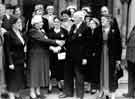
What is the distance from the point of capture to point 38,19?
769 centimetres

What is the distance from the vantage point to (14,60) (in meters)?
7.16

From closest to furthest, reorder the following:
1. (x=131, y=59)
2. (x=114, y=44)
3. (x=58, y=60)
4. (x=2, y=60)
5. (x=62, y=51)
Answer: (x=114, y=44), (x=2, y=60), (x=131, y=59), (x=62, y=51), (x=58, y=60)

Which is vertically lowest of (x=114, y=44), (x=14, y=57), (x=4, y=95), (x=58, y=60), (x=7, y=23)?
(x=4, y=95)

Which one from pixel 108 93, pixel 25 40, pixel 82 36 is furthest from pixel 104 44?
pixel 25 40

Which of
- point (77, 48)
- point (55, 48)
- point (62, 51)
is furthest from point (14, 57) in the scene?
point (77, 48)

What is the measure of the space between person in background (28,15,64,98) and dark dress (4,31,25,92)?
38 cm

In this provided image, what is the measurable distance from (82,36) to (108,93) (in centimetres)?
130

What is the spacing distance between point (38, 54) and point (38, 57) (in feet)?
0.23

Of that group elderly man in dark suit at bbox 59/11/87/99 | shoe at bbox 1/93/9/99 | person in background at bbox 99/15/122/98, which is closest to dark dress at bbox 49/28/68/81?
elderly man in dark suit at bbox 59/11/87/99

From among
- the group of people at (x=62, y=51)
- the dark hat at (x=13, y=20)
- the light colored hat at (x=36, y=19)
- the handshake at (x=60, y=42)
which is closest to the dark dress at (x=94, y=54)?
the group of people at (x=62, y=51)

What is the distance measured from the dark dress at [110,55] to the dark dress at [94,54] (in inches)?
4.1

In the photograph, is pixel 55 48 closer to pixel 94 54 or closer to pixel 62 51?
pixel 62 51

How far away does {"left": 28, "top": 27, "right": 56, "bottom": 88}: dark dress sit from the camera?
752cm

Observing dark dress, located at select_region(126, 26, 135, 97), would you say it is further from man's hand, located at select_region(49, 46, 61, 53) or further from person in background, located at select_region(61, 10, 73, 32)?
man's hand, located at select_region(49, 46, 61, 53)
